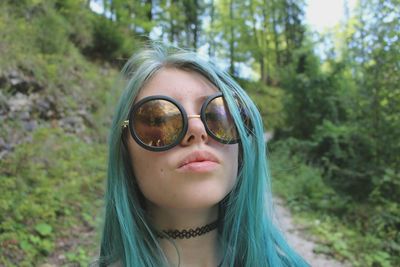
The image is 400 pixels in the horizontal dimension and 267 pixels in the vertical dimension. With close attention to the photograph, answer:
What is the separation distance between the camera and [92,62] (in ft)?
33.6

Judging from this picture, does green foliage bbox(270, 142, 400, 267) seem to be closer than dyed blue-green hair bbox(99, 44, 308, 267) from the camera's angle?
No

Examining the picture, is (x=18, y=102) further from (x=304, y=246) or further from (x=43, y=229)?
(x=304, y=246)

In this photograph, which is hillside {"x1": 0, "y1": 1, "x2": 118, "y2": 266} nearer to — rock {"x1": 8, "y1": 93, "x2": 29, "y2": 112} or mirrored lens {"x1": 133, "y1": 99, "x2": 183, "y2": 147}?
rock {"x1": 8, "y1": 93, "x2": 29, "y2": 112}

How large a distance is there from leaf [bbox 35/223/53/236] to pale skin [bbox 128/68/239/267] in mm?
2511

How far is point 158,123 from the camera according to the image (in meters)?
1.05

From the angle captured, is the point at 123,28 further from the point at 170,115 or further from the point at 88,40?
the point at 170,115

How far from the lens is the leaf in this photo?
3303mm

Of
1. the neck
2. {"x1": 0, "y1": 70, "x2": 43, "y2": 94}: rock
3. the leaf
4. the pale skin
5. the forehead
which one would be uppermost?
{"x1": 0, "y1": 70, "x2": 43, "y2": 94}: rock

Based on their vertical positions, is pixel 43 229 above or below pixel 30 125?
below

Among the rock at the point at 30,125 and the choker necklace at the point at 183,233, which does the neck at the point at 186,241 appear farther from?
the rock at the point at 30,125

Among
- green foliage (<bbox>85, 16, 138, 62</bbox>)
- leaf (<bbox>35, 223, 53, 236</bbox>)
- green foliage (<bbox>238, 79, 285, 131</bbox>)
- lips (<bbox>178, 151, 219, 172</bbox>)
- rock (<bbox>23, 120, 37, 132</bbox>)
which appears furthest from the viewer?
green foliage (<bbox>238, 79, 285, 131</bbox>)

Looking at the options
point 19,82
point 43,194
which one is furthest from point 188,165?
point 19,82

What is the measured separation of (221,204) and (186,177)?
34 centimetres

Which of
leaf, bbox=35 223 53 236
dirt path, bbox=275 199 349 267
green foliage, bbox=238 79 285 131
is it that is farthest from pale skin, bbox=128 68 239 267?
green foliage, bbox=238 79 285 131
